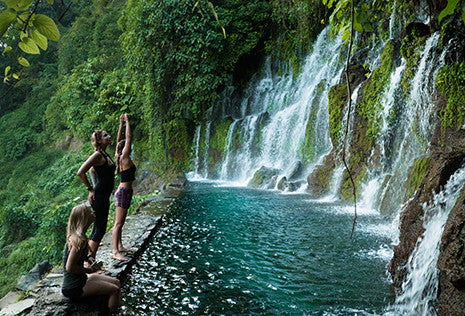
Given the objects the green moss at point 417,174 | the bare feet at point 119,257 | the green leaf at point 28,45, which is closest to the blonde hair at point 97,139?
the bare feet at point 119,257

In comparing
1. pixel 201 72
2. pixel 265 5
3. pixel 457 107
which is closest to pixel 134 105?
pixel 201 72

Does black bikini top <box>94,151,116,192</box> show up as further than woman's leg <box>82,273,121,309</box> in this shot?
Yes

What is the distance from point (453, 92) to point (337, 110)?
3.93m

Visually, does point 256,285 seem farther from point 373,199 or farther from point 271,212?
point 373,199

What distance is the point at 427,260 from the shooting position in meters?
3.15

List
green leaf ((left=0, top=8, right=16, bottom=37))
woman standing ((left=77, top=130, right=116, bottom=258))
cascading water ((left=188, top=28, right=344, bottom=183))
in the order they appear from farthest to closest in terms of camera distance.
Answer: cascading water ((left=188, top=28, right=344, bottom=183)) < woman standing ((left=77, top=130, right=116, bottom=258)) < green leaf ((left=0, top=8, right=16, bottom=37))

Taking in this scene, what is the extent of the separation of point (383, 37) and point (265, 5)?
715 cm

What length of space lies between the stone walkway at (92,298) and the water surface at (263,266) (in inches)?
6.5

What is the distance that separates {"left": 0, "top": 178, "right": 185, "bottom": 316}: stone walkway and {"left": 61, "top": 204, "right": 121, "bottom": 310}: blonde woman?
0.42 feet

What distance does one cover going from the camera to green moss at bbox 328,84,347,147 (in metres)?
9.54

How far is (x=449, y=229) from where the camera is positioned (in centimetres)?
275

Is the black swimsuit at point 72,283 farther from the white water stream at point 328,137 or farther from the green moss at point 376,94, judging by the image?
the green moss at point 376,94

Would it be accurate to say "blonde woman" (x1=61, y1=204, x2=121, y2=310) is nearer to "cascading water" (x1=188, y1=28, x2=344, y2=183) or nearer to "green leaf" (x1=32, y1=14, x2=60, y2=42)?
"green leaf" (x1=32, y1=14, x2=60, y2=42)

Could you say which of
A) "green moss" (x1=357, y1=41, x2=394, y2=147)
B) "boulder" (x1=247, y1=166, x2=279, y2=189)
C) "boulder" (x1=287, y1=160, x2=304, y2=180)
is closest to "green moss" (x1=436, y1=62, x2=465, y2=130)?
"green moss" (x1=357, y1=41, x2=394, y2=147)
